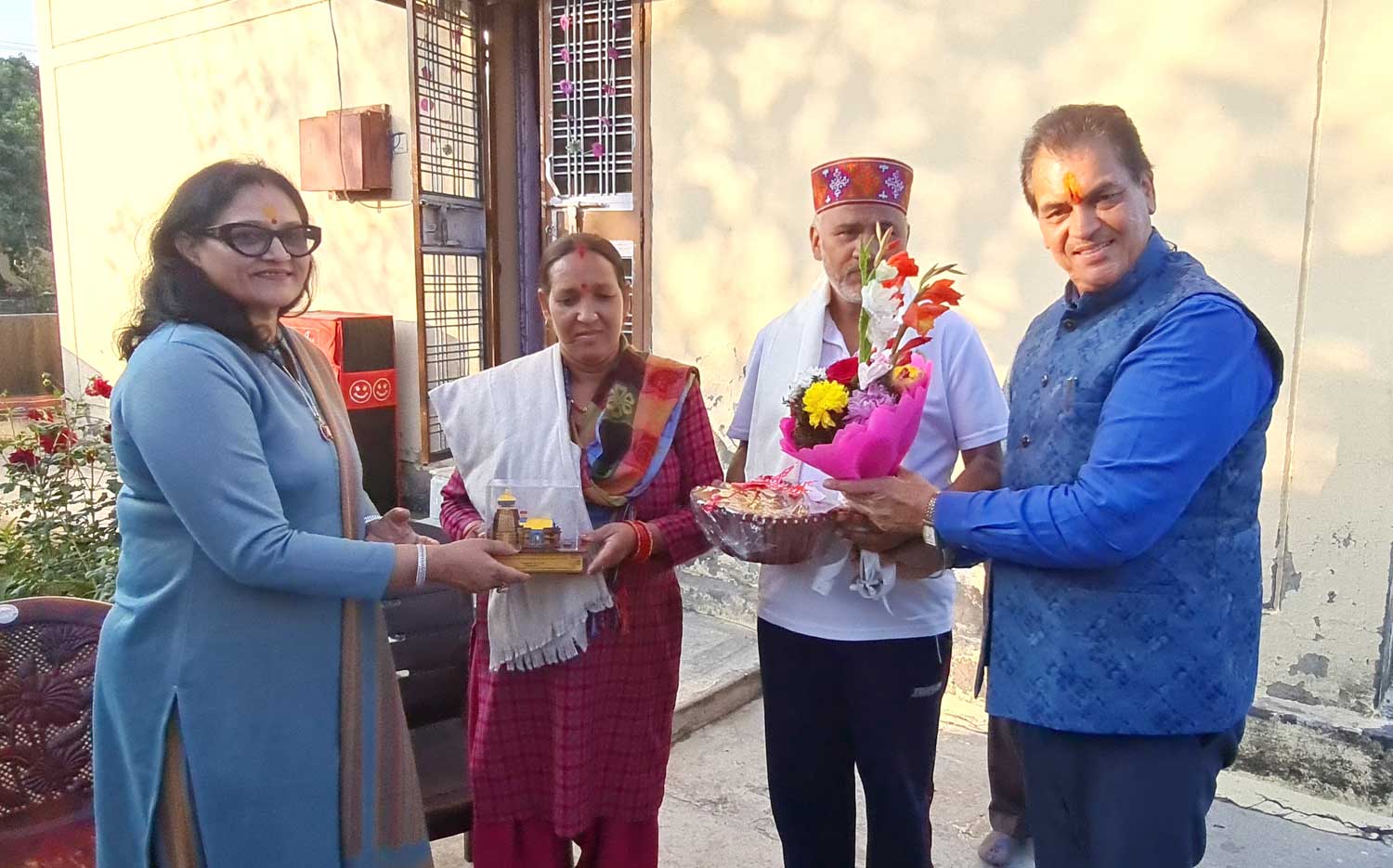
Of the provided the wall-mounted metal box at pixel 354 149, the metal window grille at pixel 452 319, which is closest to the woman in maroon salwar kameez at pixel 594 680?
the metal window grille at pixel 452 319

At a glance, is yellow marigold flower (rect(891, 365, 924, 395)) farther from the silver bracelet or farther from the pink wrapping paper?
the silver bracelet

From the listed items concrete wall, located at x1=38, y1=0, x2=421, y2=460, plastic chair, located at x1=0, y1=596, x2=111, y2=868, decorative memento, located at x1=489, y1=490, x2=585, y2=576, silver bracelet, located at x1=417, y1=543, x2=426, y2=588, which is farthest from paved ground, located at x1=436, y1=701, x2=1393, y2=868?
concrete wall, located at x1=38, y1=0, x2=421, y2=460

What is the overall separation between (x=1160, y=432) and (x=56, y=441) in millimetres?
3713

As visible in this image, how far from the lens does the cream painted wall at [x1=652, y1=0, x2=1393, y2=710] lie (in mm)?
3098

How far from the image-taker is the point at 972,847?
319 cm

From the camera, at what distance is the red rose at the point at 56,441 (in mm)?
3625

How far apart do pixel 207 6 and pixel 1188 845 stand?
812 cm

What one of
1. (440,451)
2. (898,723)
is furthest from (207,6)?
(898,723)

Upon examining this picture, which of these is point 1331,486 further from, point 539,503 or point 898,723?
point 539,503

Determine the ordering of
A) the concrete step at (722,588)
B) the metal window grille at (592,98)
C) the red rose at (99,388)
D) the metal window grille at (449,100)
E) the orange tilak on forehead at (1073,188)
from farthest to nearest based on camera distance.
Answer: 1. the metal window grille at (449,100)
2. the metal window grille at (592,98)
3. the concrete step at (722,588)
4. the red rose at (99,388)
5. the orange tilak on forehead at (1073,188)

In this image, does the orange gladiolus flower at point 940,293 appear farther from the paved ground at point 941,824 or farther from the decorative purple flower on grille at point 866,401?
the paved ground at point 941,824

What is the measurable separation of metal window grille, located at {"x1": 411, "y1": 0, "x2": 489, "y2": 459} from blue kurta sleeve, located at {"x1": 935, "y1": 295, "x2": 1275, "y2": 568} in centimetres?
467

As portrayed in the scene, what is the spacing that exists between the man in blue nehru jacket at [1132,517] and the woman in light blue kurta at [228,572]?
3.76 ft

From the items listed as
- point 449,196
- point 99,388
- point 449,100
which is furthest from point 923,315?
point 449,100
